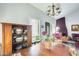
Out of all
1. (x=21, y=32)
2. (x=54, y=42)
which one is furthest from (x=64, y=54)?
(x=21, y=32)

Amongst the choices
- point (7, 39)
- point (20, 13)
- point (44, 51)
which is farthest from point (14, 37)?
point (44, 51)

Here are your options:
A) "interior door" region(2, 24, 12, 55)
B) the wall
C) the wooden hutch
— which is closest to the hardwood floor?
the wooden hutch

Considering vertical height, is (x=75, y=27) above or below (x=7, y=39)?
above

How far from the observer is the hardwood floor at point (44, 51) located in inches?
73.7

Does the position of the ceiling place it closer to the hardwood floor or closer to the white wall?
the white wall

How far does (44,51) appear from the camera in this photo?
1.88 meters

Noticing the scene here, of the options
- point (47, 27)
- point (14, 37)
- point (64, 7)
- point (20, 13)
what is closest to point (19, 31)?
point (14, 37)

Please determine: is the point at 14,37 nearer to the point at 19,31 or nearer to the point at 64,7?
the point at 19,31

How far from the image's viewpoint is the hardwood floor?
187 cm

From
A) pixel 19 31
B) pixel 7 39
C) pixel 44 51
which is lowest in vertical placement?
pixel 44 51

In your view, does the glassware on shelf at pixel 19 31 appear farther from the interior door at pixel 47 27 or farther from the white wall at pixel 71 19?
the white wall at pixel 71 19

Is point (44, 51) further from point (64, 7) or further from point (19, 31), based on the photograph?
point (64, 7)

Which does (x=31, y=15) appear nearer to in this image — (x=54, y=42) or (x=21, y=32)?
(x=21, y=32)

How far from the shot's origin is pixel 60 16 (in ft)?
6.11
